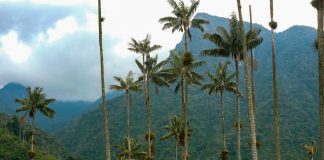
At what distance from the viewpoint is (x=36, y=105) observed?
94438 millimetres

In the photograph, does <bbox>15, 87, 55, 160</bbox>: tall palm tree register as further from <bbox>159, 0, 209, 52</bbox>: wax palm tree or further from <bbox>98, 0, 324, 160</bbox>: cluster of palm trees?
<bbox>159, 0, 209, 52</bbox>: wax palm tree

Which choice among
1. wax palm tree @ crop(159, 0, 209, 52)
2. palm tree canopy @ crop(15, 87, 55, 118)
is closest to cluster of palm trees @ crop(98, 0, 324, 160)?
wax palm tree @ crop(159, 0, 209, 52)

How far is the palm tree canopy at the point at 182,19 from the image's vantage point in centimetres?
6094

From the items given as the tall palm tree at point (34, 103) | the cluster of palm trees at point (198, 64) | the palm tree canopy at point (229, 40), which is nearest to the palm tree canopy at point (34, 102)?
the tall palm tree at point (34, 103)

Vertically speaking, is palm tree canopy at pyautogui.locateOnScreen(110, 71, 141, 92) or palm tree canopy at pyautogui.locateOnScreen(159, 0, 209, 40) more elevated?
palm tree canopy at pyautogui.locateOnScreen(159, 0, 209, 40)

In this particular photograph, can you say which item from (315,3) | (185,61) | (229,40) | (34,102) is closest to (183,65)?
(185,61)

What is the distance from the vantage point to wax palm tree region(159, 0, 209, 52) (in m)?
60.9

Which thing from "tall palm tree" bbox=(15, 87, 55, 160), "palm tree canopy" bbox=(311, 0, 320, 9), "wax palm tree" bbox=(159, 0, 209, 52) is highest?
"wax palm tree" bbox=(159, 0, 209, 52)

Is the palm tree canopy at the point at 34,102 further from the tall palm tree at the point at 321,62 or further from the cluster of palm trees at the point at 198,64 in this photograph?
the tall palm tree at the point at 321,62

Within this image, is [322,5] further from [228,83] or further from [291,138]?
[291,138]

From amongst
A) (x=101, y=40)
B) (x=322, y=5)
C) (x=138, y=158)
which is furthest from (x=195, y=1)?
(x=138, y=158)

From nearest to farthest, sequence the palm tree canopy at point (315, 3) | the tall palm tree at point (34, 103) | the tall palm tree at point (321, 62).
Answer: the tall palm tree at point (321, 62) < the palm tree canopy at point (315, 3) < the tall palm tree at point (34, 103)

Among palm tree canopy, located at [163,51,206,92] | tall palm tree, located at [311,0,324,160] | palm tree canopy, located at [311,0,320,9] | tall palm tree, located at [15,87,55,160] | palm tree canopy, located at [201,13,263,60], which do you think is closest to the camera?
tall palm tree, located at [311,0,324,160]

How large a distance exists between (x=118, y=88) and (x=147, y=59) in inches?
336
